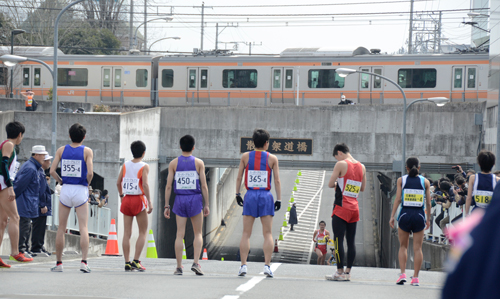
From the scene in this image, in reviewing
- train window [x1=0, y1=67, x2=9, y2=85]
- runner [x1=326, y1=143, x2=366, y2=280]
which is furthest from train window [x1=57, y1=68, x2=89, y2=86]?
runner [x1=326, y1=143, x2=366, y2=280]

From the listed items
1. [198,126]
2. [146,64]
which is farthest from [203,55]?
[198,126]

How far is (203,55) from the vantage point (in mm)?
32750

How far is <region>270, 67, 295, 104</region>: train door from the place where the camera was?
104 feet

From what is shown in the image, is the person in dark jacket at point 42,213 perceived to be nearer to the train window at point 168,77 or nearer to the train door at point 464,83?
the train window at point 168,77

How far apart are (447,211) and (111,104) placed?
2256 cm

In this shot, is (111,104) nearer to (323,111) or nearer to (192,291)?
(323,111)

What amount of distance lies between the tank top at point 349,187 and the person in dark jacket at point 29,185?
5.06 m

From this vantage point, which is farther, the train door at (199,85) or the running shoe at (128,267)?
the train door at (199,85)

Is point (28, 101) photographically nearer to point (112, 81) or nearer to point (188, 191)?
point (112, 81)

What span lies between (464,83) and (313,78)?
770cm

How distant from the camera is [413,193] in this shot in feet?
28.3

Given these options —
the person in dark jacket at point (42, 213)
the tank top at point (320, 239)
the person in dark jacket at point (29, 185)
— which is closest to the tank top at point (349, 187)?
the person in dark jacket at point (29, 185)

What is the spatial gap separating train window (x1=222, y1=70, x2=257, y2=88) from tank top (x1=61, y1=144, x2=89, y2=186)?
2391 centimetres

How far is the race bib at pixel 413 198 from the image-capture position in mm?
8594
